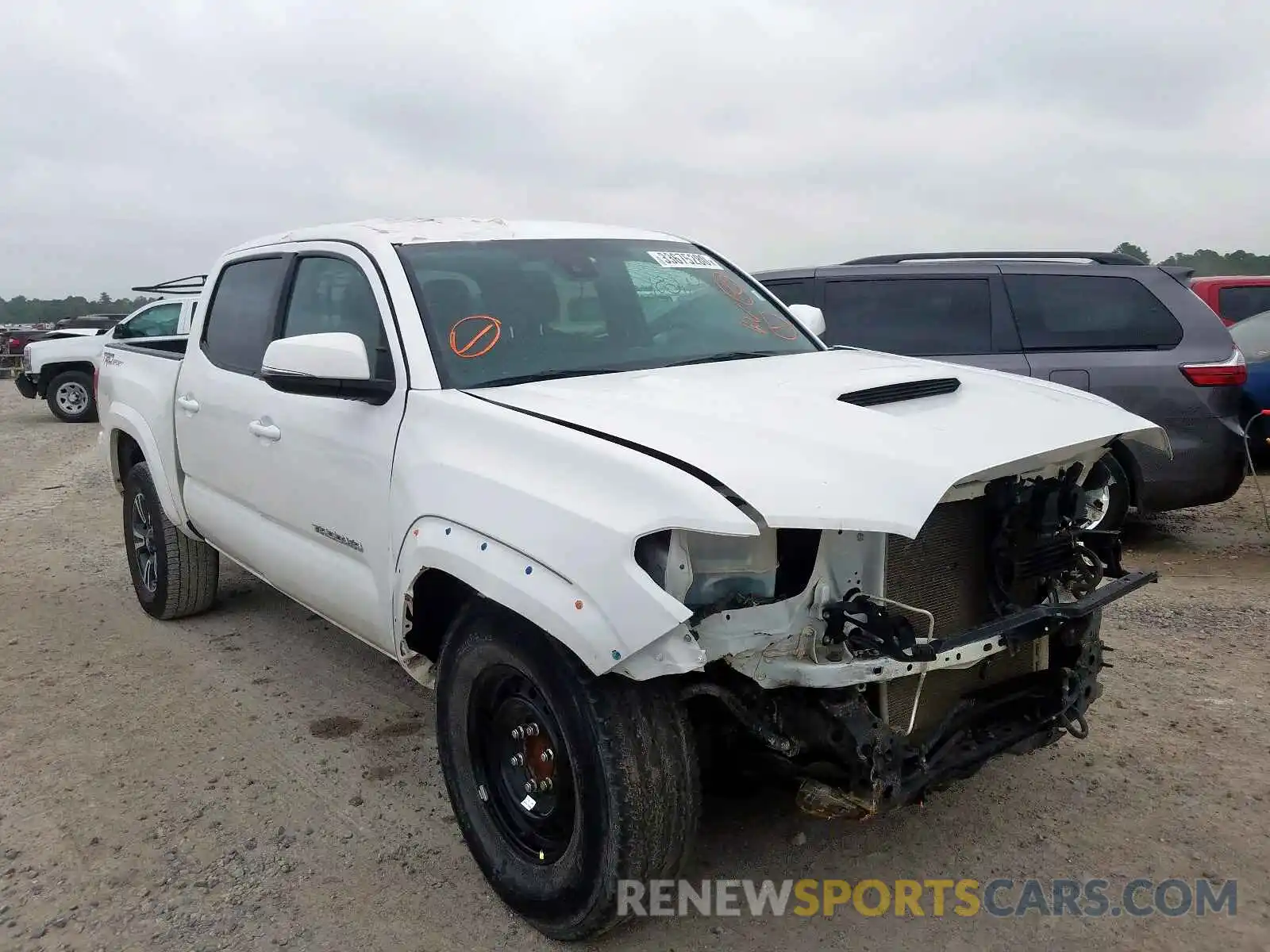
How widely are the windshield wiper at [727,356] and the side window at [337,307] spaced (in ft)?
3.16

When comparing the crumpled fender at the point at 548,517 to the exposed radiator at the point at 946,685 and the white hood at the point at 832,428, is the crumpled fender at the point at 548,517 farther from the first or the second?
the exposed radiator at the point at 946,685

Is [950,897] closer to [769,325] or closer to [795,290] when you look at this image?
[769,325]

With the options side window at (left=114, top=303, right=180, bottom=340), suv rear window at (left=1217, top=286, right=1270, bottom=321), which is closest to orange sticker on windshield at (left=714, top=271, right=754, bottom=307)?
suv rear window at (left=1217, top=286, right=1270, bottom=321)

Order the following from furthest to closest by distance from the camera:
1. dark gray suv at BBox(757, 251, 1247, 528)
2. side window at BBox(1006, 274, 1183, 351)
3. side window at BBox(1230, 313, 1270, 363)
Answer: side window at BBox(1230, 313, 1270, 363) → side window at BBox(1006, 274, 1183, 351) → dark gray suv at BBox(757, 251, 1247, 528)

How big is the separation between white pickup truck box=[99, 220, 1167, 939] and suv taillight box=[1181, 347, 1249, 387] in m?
3.30

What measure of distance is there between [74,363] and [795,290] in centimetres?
1312

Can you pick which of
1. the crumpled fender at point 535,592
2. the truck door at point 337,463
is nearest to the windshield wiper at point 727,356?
the truck door at point 337,463

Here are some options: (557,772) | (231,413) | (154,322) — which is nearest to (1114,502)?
(557,772)

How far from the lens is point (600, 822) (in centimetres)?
244

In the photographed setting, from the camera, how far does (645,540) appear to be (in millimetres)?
2334

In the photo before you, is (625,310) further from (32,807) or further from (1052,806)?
(32,807)

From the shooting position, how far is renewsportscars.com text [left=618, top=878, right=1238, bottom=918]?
2775 millimetres

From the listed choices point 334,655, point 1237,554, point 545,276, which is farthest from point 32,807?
point 1237,554

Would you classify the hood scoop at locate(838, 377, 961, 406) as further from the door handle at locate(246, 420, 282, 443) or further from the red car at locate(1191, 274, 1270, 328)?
the red car at locate(1191, 274, 1270, 328)
